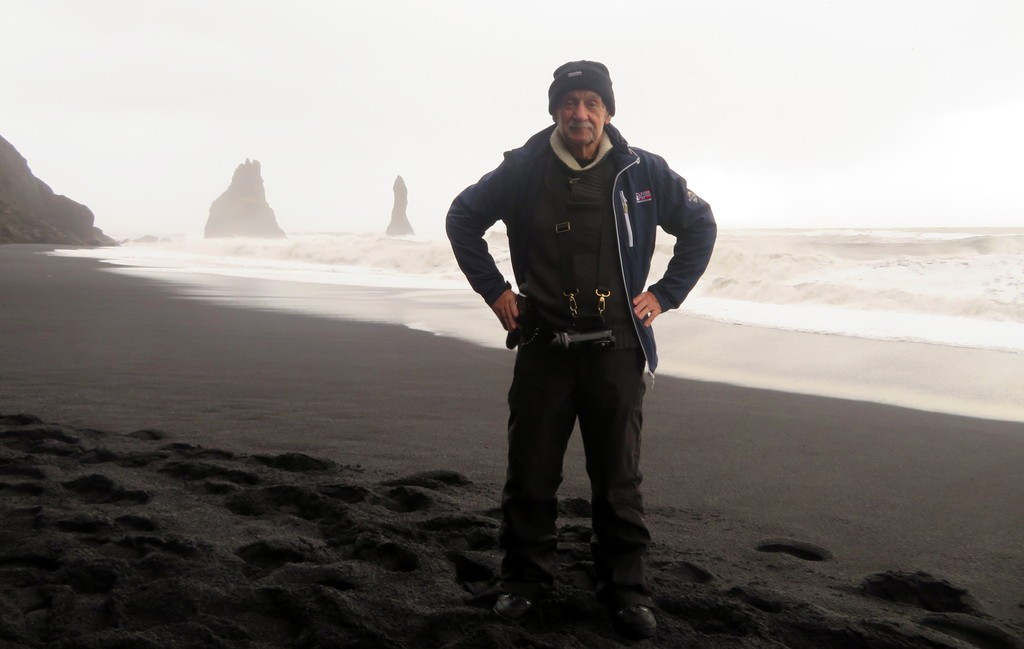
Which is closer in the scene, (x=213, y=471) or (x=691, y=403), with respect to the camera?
(x=213, y=471)

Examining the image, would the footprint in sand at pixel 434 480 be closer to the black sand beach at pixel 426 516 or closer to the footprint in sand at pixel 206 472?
the black sand beach at pixel 426 516

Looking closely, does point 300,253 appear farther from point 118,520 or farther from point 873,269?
point 118,520

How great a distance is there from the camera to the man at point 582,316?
2.97 meters

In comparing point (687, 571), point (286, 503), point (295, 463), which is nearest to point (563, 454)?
point (687, 571)

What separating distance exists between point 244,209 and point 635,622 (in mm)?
125002

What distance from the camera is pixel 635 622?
2.73m

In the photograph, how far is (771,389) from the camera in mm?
6930

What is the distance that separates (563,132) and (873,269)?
650 inches

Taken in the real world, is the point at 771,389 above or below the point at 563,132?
below

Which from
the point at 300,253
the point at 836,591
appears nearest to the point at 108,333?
the point at 836,591

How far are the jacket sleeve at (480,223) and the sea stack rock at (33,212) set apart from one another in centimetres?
4768

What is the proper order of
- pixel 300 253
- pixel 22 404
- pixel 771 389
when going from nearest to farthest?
pixel 22 404, pixel 771 389, pixel 300 253

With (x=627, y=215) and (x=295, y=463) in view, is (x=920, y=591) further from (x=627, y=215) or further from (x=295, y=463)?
(x=295, y=463)


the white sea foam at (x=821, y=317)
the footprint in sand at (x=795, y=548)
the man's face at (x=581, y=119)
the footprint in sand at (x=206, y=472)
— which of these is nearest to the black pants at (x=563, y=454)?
the man's face at (x=581, y=119)
